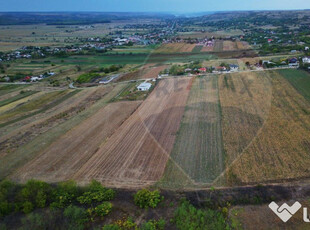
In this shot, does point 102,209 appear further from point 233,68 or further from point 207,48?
point 207,48

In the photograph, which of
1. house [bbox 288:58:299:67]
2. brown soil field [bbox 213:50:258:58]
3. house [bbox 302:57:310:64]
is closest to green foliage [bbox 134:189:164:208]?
house [bbox 288:58:299:67]

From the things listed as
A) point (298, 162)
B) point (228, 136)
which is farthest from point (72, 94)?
point (298, 162)

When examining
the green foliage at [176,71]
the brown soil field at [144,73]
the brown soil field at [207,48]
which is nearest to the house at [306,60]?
the green foliage at [176,71]

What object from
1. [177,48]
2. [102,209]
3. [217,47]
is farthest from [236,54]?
[102,209]

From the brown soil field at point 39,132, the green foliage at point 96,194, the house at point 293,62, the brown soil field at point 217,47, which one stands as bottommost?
the brown soil field at point 39,132

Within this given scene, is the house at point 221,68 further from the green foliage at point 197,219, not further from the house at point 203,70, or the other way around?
the green foliage at point 197,219

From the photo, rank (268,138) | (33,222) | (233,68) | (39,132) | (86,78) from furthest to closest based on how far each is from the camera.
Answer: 1. (233,68)
2. (86,78)
3. (39,132)
4. (268,138)
5. (33,222)
